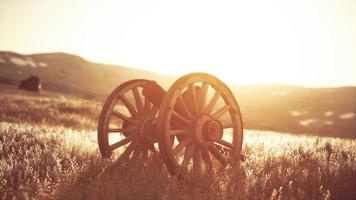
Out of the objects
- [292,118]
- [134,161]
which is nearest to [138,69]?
[292,118]

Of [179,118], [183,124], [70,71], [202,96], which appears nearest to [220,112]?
[202,96]

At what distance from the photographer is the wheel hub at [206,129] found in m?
5.55

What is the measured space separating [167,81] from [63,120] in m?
85.2

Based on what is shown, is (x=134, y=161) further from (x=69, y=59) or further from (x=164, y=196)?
(x=69, y=59)

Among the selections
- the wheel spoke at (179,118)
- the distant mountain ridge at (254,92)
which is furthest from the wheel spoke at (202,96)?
the distant mountain ridge at (254,92)

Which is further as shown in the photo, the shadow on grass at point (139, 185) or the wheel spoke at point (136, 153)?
the wheel spoke at point (136, 153)

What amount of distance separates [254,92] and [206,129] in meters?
87.9

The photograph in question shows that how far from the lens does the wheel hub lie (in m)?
5.55

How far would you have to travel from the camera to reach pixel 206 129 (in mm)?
5605

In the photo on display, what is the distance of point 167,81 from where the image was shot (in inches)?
4058

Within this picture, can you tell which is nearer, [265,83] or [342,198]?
[342,198]

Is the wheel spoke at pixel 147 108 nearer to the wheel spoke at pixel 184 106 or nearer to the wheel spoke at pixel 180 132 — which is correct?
the wheel spoke at pixel 184 106

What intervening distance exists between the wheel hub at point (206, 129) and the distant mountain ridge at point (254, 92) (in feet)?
128

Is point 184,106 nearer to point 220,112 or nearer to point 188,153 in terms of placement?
point 188,153
